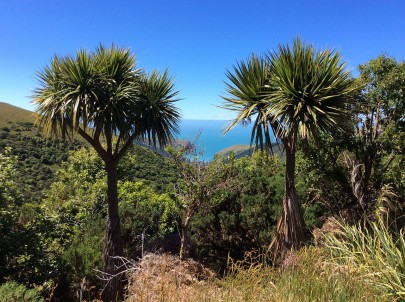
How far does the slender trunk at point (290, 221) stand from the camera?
245 inches

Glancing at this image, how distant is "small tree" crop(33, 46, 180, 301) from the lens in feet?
21.4

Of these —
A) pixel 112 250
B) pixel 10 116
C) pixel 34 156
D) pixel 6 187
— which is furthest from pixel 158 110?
pixel 10 116

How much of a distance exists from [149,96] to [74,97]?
1.73 meters

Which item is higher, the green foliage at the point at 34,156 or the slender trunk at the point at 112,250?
the green foliage at the point at 34,156

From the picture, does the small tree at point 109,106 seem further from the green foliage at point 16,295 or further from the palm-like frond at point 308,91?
the palm-like frond at point 308,91

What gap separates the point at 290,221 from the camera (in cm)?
625

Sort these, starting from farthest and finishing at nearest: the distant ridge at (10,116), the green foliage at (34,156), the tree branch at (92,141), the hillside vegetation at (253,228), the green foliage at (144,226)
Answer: the distant ridge at (10,116), the green foliage at (34,156), the green foliage at (144,226), the tree branch at (92,141), the hillside vegetation at (253,228)

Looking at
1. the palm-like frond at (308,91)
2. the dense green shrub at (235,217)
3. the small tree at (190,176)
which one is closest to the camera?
the palm-like frond at (308,91)

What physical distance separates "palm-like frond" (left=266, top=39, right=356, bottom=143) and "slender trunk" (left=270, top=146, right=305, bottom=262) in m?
0.82

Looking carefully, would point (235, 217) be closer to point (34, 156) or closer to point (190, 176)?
point (190, 176)

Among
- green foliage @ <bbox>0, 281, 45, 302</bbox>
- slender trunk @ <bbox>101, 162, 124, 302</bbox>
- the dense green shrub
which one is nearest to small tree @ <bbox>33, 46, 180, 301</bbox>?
slender trunk @ <bbox>101, 162, 124, 302</bbox>

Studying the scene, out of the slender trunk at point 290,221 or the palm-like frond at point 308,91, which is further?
the slender trunk at point 290,221

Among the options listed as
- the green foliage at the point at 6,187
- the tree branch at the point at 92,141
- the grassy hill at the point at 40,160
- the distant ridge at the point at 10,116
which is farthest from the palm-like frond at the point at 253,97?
the distant ridge at the point at 10,116

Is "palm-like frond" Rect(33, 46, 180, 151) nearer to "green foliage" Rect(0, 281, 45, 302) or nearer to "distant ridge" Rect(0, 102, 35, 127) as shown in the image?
"green foliage" Rect(0, 281, 45, 302)
